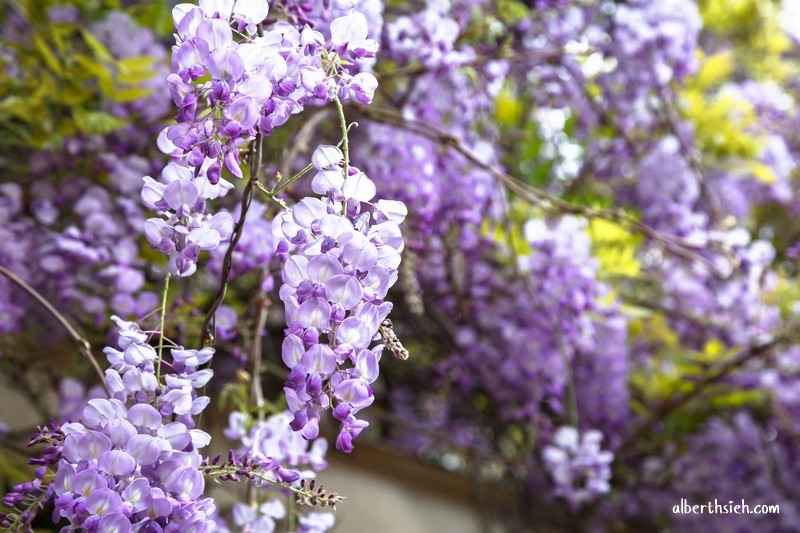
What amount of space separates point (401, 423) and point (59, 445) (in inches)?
45.9

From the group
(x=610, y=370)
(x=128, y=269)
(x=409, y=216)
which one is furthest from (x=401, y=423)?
(x=128, y=269)

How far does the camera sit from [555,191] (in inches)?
86.8

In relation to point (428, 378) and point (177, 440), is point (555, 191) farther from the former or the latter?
point (177, 440)

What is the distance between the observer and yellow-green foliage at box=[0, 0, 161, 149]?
4.23ft

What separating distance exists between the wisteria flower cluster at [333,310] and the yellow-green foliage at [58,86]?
2.47ft

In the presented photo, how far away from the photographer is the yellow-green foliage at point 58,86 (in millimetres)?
1288

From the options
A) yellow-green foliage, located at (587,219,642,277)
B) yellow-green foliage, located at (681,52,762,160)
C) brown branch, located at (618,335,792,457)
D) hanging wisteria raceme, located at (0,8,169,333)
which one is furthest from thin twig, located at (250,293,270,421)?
yellow-green foliage, located at (681,52,762,160)

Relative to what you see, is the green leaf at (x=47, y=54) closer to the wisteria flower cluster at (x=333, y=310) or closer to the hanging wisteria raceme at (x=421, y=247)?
the hanging wisteria raceme at (x=421, y=247)

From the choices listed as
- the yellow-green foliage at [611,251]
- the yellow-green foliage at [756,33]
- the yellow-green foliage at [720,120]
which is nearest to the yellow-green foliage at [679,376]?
the yellow-green foliage at [611,251]

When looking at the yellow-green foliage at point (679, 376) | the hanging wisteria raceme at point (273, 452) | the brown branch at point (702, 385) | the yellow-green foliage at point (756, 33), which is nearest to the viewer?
the hanging wisteria raceme at point (273, 452)

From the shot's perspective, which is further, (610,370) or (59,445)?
(610,370)

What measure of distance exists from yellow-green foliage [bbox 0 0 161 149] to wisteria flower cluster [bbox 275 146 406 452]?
0.75 metres

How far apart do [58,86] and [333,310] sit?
3.03ft

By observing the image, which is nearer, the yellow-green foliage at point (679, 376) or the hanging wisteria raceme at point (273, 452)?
the hanging wisteria raceme at point (273, 452)
